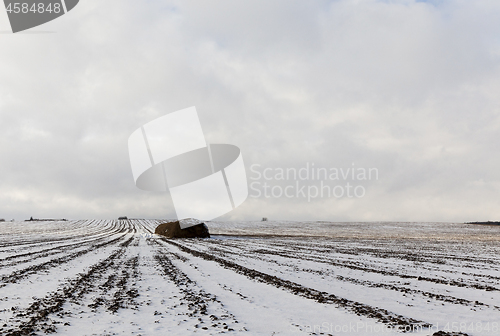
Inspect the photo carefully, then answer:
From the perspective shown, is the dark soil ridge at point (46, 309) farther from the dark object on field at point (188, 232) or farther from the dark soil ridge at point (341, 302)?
the dark object on field at point (188, 232)

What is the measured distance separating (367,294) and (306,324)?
2955 mm

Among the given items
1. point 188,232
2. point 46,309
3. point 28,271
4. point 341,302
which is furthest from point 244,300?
point 188,232

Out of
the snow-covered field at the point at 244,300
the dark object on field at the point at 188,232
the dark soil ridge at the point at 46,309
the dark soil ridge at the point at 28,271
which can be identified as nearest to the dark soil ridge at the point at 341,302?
the snow-covered field at the point at 244,300

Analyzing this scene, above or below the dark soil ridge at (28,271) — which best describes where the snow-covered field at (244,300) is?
below

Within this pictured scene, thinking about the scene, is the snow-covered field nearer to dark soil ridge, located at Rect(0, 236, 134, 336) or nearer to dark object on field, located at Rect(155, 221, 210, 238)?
dark soil ridge, located at Rect(0, 236, 134, 336)

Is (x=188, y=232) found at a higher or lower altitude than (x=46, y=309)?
lower

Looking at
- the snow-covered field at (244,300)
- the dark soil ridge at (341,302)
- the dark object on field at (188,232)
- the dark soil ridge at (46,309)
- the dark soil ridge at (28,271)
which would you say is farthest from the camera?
the dark object on field at (188,232)

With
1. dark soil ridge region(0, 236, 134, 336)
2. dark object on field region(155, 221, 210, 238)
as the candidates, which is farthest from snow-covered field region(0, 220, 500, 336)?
dark object on field region(155, 221, 210, 238)

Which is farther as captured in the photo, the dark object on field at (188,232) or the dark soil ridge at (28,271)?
the dark object on field at (188,232)

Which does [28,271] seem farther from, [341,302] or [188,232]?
[188,232]

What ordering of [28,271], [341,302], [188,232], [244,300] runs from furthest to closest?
[188,232] < [28,271] < [244,300] < [341,302]

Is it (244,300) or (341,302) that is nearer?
(341,302)

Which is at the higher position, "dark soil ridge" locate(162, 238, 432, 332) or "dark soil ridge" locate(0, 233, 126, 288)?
"dark soil ridge" locate(0, 233, 126, 288)

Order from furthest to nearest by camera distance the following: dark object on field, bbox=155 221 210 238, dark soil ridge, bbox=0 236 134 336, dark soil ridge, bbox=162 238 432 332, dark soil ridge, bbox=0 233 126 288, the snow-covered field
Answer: dark object on field, bbox=155 221 210 238 → dark soil ridge, bbox=0 233 126 288 → dark soil ridge, bbox=162 238 432 332 → the snow-covered field → dark soil ridge, bbox=0 236 134 336
